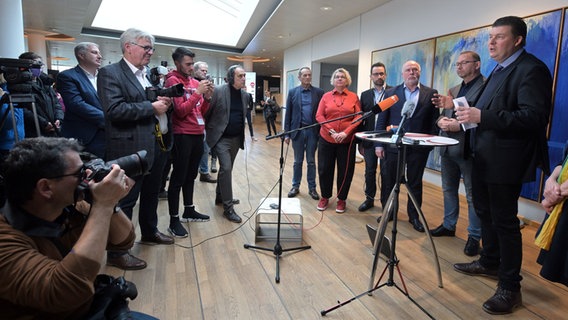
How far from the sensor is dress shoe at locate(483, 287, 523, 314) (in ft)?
6.33

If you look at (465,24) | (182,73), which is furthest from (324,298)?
(465,24)

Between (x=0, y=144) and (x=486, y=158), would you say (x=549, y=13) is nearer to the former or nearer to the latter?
(x=486, y=158)

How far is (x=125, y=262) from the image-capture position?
7.74ft

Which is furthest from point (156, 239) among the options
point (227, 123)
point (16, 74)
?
point (16, 74)

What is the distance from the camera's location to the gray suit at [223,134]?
320 centimetres

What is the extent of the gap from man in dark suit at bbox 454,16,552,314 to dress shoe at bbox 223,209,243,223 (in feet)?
6.94

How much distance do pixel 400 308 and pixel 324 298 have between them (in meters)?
0.44

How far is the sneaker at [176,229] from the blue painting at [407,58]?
3.89 metres

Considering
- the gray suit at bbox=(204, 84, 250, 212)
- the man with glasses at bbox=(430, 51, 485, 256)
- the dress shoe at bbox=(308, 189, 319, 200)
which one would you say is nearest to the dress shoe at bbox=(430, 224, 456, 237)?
the man with glasses at bbox=(430, 51, 485, 256)

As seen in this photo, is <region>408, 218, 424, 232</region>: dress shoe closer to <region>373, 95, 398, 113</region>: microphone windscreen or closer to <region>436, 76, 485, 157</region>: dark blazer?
<region>436, 76, 485, 157</region>: dark blazer

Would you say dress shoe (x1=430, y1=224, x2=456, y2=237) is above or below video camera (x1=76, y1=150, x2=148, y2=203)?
below

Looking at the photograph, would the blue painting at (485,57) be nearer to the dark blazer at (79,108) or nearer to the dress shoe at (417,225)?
the dress shoe at (417,225)

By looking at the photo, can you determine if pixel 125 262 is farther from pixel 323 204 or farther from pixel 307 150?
pixel 307 150

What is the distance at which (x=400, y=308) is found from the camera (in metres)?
1.98
